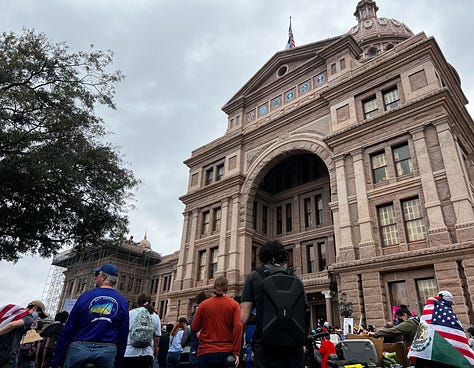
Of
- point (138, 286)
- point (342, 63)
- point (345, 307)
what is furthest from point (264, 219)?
point (138, 286)

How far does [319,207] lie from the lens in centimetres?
2558

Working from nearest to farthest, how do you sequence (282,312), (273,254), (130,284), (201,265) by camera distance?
1. (282,312)
2. (273,254)
3. (201,265)
4. (130,284)

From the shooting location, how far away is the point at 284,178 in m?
29.0

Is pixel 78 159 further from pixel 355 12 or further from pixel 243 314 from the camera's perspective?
pixel 355 12

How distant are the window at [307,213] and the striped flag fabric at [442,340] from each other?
2169cm

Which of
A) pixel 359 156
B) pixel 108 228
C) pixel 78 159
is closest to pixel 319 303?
pixel 359 156

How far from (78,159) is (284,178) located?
1771cm

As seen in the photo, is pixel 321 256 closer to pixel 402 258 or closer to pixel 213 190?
pixel 402 258

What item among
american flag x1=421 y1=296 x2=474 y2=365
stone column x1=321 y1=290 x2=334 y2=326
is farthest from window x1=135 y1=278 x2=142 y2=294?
american flag x1=421 y1=296 x2=474 y2=365

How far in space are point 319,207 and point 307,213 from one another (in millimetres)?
1148

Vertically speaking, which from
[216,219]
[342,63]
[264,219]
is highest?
[342,63]

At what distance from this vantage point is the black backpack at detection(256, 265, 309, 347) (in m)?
3.28

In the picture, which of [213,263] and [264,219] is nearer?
[213,263]

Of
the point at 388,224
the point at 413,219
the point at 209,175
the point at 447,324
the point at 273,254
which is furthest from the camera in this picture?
the point at 209,175
